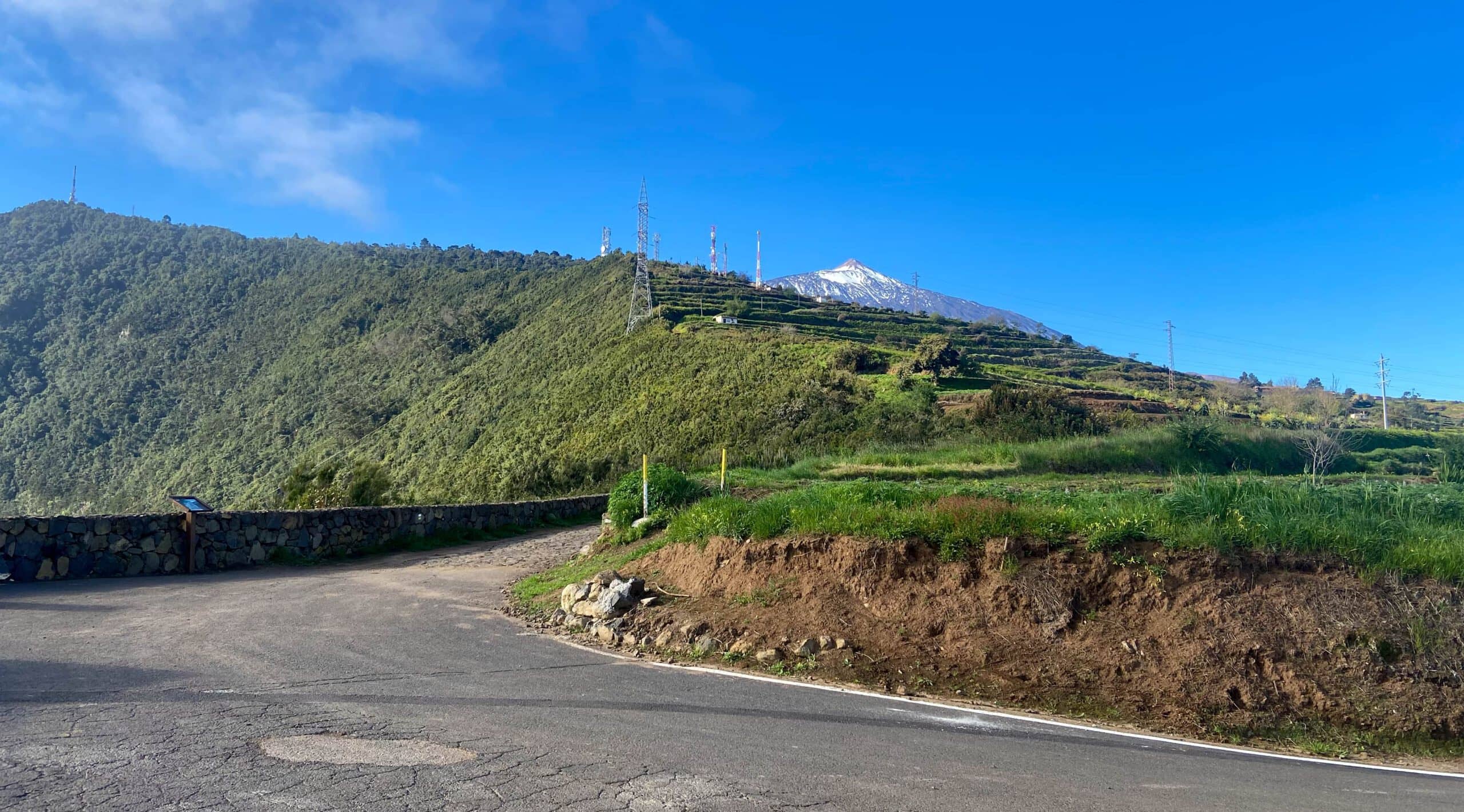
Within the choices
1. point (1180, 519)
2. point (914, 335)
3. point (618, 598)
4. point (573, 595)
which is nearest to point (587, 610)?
point (618, 598)

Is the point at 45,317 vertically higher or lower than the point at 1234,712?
higher

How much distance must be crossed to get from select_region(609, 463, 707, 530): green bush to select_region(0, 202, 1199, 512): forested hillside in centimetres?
1566

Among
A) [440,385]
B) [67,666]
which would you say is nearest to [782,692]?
[67,666]

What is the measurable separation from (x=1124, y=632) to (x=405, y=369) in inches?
2510

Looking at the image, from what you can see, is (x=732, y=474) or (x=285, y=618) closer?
(x=285, y=618)

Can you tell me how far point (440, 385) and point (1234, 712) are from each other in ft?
195

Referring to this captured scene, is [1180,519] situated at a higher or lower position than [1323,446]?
lower

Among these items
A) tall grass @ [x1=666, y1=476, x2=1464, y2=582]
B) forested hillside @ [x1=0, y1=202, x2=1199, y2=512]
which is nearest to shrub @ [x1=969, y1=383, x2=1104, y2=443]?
forested hillside @ [x1=0, y1=202, x2=1199, y2=512]

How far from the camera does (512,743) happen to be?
4.99 m

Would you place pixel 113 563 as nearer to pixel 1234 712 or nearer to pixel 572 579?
pixel 572 579

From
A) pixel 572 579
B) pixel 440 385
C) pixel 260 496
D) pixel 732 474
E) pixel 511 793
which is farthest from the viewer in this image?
pixel 440 385

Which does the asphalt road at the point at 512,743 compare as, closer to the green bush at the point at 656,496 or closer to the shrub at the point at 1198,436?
the green bush at the point at 656,496

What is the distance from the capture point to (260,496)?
42.4 meters

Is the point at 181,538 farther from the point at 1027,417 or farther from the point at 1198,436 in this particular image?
the point at 1198,436
